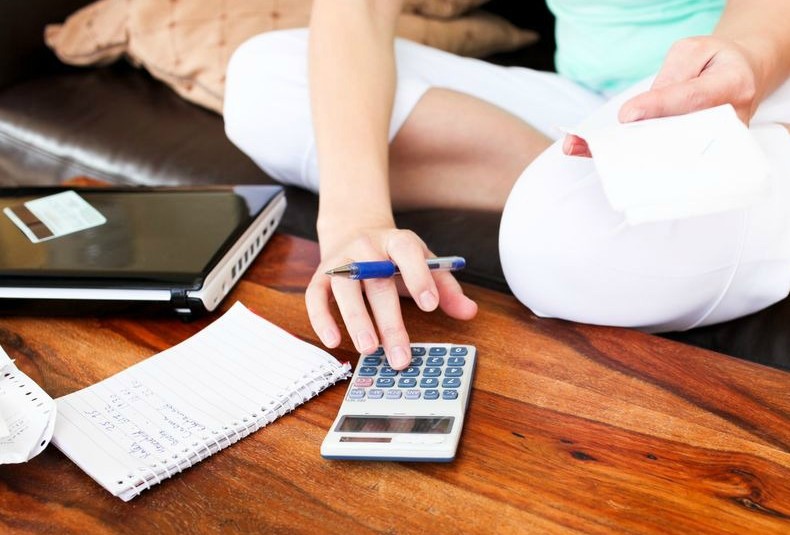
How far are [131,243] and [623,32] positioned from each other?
621 millimetres

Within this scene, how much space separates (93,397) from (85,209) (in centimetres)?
33

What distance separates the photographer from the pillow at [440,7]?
4.47 feet

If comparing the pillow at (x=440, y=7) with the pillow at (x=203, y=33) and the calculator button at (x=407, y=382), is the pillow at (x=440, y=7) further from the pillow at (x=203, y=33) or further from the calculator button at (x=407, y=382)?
the calculator button at (x=407, y=382)

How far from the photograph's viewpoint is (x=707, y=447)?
0.56 metres

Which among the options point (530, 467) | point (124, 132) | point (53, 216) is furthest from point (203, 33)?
point (530, 467)

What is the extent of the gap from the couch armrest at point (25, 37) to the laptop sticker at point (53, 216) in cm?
71

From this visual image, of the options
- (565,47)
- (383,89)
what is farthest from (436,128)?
(565,47)

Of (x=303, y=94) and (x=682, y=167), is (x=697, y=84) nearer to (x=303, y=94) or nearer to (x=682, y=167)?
(x=682, y=167)

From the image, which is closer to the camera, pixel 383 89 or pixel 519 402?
pixel 519 402

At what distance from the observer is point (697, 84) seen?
2.00 ft

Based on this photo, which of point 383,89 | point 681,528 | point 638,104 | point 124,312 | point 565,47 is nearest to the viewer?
point 681,528

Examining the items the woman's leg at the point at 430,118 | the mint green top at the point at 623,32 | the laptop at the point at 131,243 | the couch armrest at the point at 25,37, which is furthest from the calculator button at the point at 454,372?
the couch armrest at the point at 25,37

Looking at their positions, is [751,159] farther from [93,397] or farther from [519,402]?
[93,397]

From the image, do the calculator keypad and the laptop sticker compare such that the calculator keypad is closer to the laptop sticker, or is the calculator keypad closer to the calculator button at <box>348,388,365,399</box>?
the calculator button at <box>348,388,365,399</box>
